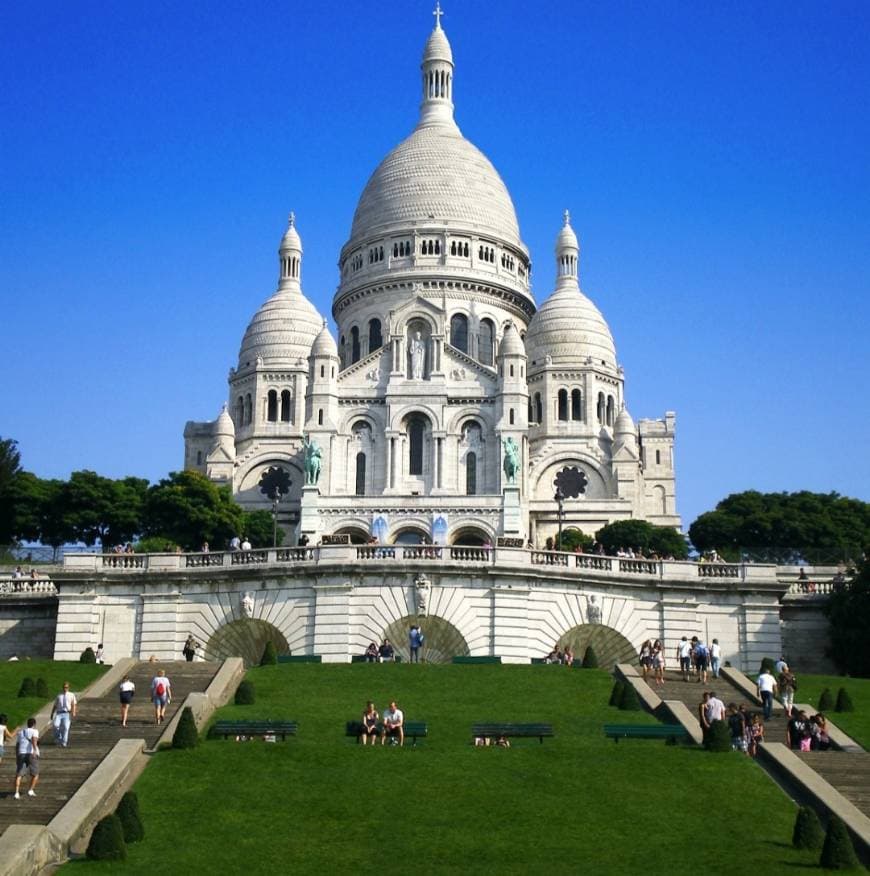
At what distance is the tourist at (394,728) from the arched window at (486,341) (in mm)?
83319

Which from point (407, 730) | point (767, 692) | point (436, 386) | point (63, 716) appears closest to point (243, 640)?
point (407, 730)

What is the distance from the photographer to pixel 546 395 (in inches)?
4380

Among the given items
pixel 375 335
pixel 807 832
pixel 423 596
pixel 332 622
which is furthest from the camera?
pixel 375 335

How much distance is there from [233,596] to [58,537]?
131 ft

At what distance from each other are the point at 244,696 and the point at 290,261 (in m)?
91.9

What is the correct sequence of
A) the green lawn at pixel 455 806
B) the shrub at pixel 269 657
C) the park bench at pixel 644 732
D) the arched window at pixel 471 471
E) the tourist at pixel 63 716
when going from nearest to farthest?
the green lawn at pixel 455 806, the tourist at pixel 63 716, the park bench at pixel 644 732, the shrub at pixel 269 657, the arched window at pixel 471 471

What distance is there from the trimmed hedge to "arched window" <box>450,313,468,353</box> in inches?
3105

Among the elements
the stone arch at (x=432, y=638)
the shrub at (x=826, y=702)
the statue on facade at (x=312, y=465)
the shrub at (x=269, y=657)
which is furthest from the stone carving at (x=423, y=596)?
the statue on facade at (x=312, y=465)

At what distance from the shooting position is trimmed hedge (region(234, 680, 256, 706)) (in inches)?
1340

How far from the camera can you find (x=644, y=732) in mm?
30984

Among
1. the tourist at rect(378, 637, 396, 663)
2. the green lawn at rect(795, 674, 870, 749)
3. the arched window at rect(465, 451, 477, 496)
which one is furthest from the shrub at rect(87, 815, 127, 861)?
the arched window at rect(465, 451, 477, 496)

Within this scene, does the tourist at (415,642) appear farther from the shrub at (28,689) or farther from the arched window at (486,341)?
the arched window at (486,341)

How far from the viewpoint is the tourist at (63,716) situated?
96.2ft

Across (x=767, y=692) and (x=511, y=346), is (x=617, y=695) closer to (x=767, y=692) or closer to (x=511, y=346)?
(x=767, y=692)
